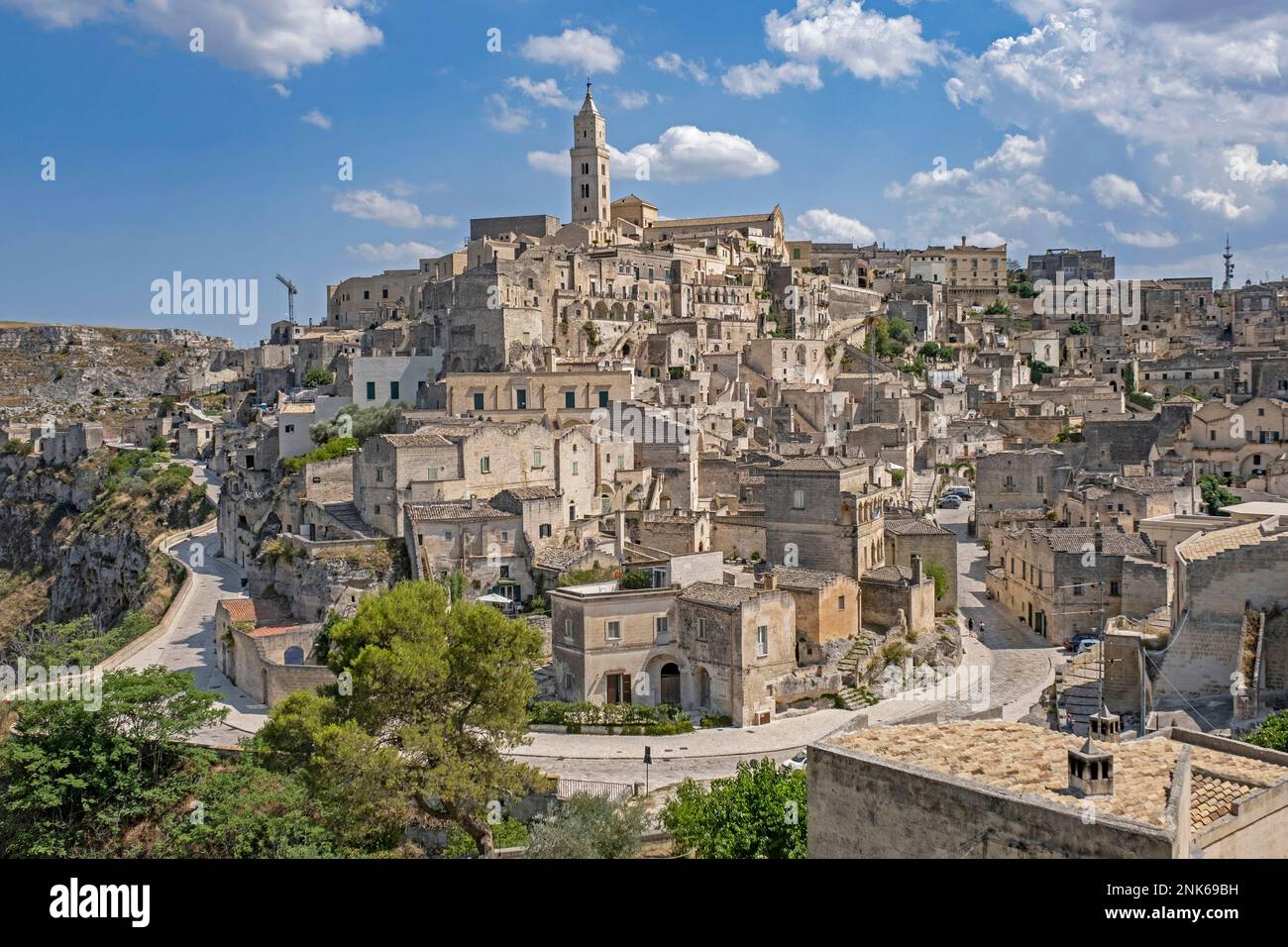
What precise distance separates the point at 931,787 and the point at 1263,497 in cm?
3936

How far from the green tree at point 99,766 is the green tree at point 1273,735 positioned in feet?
65.1

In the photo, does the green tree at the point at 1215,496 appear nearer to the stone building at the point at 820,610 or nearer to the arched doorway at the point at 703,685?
the stone building at the point at 820,610

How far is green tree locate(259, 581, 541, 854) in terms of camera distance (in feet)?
66.2

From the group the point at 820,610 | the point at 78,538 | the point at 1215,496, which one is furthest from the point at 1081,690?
the point at 78,538

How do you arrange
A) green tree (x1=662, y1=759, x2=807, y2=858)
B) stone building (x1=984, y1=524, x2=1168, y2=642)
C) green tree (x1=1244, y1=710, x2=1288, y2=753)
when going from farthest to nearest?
stone building (x1=984, y1=524, x2=1168, y2=642), green tree (x1=1244, y1=710, x2=1288, y2=753), green tree (x1=662, y1=759, x2=807, y2=858)

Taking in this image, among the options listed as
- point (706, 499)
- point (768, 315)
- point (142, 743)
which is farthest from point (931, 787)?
point (768, 315)

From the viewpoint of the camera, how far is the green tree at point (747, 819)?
1652cm

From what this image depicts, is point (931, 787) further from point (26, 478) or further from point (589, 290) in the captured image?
point (26, 478)

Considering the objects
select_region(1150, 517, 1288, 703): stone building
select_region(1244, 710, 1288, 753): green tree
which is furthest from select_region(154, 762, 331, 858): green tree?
select_region(1150, 517, 1288, 703): stone building

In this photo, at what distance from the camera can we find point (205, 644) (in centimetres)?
3756

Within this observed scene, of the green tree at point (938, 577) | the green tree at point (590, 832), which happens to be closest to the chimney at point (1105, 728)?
the green tree at point (590, 832)

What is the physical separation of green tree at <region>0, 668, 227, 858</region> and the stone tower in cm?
7306

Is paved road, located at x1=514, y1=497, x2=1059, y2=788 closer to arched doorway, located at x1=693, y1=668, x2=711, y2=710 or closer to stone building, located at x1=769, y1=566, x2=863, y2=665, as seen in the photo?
arched doorway, located at x1=693, y1=668, x2=711, y2=710

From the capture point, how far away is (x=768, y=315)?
80188 mm
